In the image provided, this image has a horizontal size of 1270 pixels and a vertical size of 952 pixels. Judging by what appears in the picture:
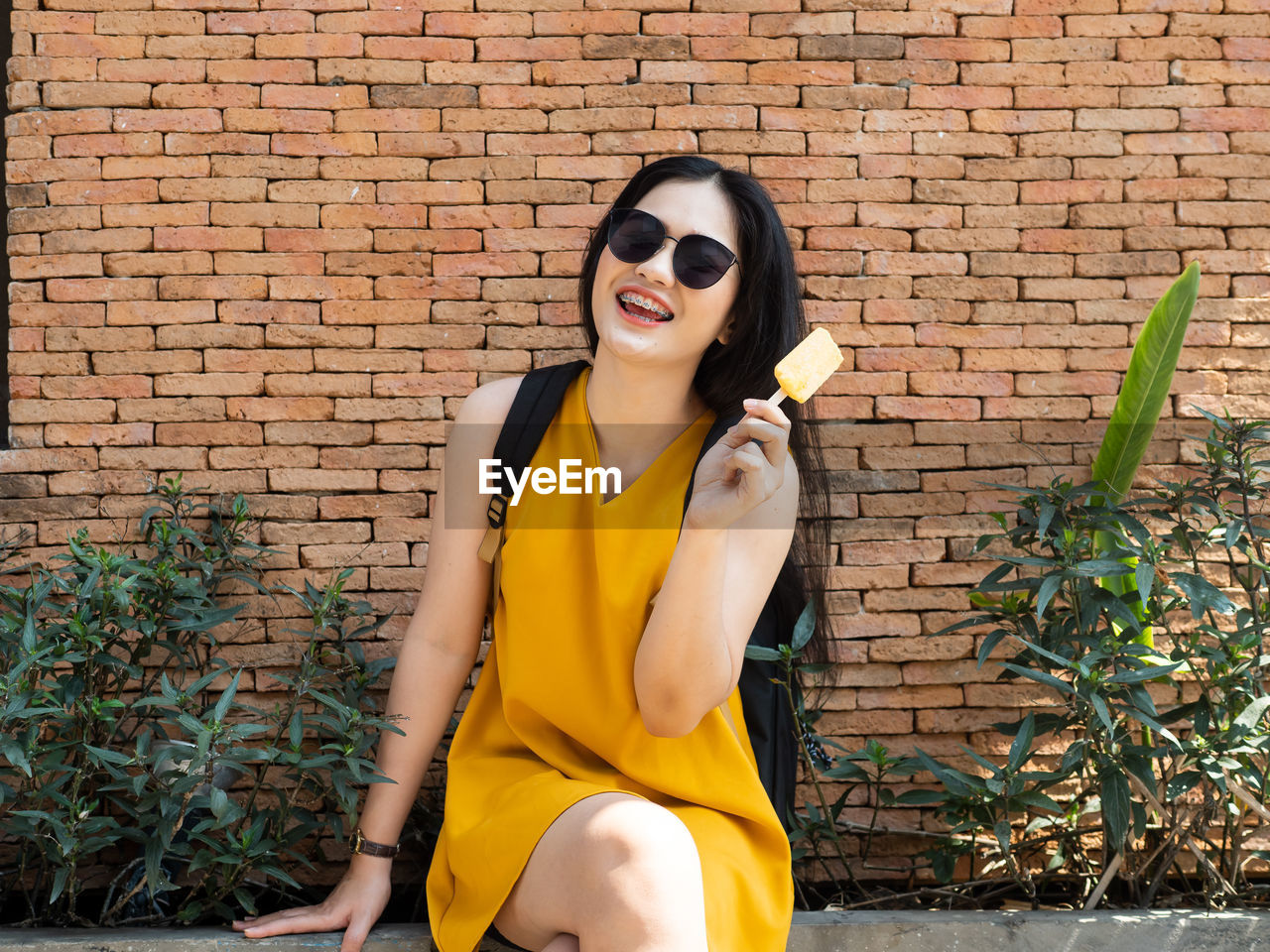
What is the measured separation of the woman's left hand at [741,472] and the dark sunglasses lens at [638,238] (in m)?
0.46

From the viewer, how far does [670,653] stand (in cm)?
195

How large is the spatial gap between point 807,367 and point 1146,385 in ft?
4.32

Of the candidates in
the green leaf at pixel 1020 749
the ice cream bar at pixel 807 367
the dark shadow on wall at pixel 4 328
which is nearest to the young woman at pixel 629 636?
the ice cream bar at pixel 807 367

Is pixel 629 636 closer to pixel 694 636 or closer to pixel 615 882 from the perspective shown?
pixel 694 636

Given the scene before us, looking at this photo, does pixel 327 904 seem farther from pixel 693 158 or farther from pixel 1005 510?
pixel 1005 510

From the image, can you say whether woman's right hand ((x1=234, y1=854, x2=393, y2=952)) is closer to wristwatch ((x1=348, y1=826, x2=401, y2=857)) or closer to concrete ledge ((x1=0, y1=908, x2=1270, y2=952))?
wristwatch ((x1=348, y1=826, x2=401, y2=857))

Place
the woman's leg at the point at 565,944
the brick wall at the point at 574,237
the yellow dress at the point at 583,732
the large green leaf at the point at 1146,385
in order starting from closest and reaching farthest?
the woman's leg at the point at 565,944 → the yellow dress at the point at 583,732 → the large green leaf at the point at 1146,385 → the brick wall at the point at 574,237

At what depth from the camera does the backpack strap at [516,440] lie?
2.30 metres

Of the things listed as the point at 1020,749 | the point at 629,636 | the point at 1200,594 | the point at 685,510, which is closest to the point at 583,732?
the point at 629,636

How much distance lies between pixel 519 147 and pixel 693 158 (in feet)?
3.26

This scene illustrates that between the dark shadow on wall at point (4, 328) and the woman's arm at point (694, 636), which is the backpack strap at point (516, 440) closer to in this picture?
the woman's arm at point (694, 636)

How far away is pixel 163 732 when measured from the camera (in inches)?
102

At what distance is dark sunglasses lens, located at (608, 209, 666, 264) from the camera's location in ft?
7.01

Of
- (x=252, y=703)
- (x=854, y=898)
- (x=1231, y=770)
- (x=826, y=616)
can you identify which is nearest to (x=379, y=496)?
(x=252, y=703)
